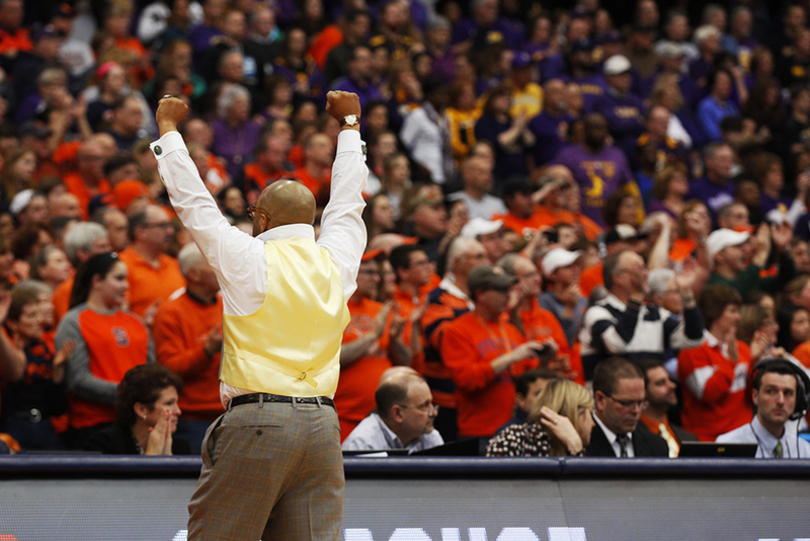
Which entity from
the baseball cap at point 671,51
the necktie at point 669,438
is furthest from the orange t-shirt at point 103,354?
the baseball cap at point 671,51

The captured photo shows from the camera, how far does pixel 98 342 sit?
6000 millimetres

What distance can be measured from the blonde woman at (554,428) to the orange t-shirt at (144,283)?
2798 millimetres

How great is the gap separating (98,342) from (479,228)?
3.49 meters

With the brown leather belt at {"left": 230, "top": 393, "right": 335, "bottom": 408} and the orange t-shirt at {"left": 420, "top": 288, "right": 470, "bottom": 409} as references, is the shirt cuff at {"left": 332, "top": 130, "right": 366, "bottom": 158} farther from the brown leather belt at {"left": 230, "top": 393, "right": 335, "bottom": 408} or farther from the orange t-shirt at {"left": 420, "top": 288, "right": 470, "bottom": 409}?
the orange t-shirt at {"left": 420, "top": 288, "right": 470, "bottom": 409}

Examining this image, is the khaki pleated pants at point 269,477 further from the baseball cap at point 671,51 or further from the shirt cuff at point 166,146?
the baseball cap at point 671,51

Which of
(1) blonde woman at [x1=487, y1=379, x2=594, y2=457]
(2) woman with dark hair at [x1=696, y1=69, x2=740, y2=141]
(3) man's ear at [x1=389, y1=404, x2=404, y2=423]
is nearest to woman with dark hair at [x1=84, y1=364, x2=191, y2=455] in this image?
(3) man's ear at [x1=389, y1=404, x2=404, y2=423]

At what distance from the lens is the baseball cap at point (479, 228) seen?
8.38m

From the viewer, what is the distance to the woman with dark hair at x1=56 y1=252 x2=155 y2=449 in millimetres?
5922

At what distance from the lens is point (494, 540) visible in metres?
4.32

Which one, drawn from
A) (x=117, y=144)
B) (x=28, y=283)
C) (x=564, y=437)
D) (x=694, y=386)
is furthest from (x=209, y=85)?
(x=564, y=437)

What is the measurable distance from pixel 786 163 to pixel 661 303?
565 cm

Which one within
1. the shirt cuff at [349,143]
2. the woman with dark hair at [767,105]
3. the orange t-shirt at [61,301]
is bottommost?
the orange t-shirt at [61,301]

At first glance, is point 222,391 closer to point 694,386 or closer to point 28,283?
point 28,283

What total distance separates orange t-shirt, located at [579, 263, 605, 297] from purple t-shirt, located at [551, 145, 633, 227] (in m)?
2.36
